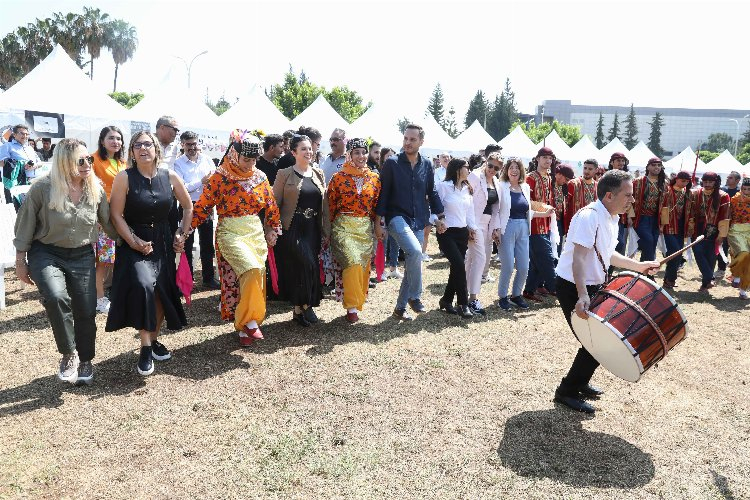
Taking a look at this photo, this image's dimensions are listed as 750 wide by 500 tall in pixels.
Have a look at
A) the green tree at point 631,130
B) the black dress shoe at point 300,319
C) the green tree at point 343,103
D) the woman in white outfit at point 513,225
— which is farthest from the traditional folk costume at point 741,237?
the green tree at point 631,130

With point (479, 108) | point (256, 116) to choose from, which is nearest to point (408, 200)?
point (256, 116)

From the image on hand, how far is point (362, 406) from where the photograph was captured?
178 inches

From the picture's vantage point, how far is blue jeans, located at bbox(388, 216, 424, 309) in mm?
6465

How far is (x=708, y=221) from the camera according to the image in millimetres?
9461

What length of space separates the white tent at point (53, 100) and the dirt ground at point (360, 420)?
10045 millimetres

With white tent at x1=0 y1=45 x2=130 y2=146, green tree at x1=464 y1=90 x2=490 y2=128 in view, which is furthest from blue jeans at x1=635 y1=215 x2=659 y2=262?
green tree at x1=464 y1=90 x2=490 y2=128

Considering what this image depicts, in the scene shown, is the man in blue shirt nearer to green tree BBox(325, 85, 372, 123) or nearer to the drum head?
the drum head

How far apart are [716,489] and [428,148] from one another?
2449 centimetres

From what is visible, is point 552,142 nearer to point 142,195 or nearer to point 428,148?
point 428,148

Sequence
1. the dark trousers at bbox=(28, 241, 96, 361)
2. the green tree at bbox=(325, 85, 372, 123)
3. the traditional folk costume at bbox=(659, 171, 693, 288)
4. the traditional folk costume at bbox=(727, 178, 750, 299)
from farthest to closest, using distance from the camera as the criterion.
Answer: the green tree at bbox=(325, 85, 372, 123)
the traditional folk costume at bbox=(659, 171, 693, 288)
the traditional folk costume at bbox=(727, 178, 750, 299)
the dark trousers at bbox=(28, 241, 96, 361)

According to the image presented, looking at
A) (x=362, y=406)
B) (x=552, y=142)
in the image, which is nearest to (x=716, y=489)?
(x=362, y=406)

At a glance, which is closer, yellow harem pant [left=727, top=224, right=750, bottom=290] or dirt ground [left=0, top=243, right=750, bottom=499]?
dirt ground [left=0, top=243, right=750, bottom=499]

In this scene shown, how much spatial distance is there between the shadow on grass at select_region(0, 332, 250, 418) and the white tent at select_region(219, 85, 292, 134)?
15.1 meters

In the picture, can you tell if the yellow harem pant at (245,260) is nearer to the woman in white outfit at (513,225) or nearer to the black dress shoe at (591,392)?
the black dress shoe at (591,392)
